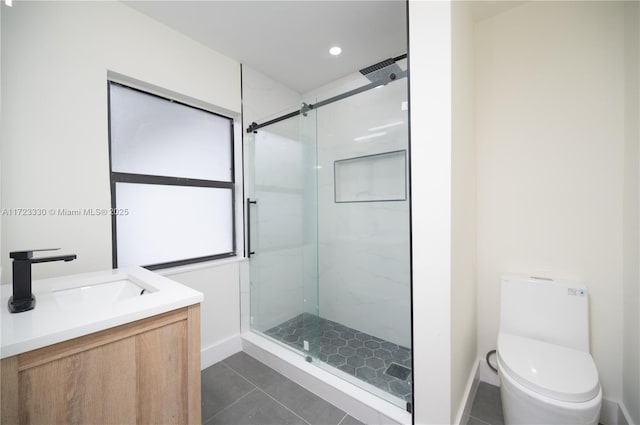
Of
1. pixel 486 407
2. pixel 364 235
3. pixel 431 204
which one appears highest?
pixel 431 204

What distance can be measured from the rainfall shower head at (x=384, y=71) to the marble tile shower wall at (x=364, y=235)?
101 millimetres

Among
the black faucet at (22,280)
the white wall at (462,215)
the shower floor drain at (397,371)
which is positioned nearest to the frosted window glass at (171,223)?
the black faucet at (22,280)

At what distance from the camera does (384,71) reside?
1.69 m

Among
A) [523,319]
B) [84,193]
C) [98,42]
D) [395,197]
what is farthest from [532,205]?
[98,42]

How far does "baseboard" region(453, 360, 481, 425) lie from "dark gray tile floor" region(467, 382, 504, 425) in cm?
3

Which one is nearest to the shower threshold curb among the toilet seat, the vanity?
the toilet seat

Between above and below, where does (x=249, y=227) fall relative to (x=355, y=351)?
above

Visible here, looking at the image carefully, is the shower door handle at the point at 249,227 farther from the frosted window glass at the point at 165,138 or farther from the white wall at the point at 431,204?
the white wall at the point at 431,204

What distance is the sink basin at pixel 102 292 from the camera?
110 cm

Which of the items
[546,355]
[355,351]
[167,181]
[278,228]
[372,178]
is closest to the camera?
[546,355]

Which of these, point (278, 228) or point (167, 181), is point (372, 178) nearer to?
point (278, 228)

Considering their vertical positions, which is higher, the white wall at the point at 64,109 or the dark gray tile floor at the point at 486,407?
the white wall at the point at 64,109

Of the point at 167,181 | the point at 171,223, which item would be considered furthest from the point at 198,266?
the point at 167,181

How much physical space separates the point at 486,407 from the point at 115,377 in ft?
6.62
